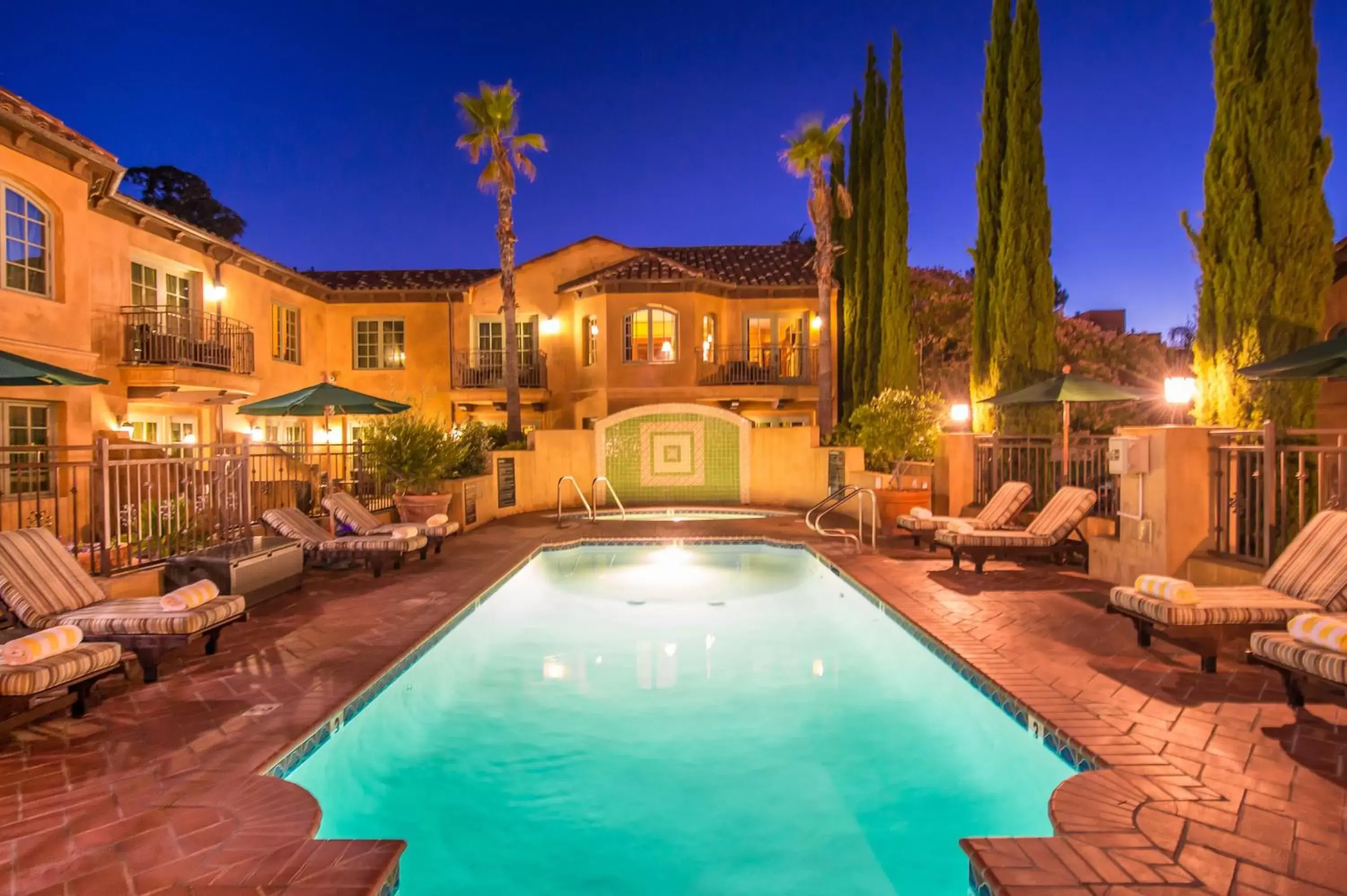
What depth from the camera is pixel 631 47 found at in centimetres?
5894

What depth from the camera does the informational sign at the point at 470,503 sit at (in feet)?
48.0

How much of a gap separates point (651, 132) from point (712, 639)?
225 feet

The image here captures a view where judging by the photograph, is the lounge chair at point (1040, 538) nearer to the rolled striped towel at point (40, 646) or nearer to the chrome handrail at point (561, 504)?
the chrome handrail at point (561, 504)

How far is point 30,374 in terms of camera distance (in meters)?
6.55

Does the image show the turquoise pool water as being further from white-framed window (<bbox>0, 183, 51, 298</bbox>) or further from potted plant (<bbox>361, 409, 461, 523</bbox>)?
white-framed window (<bbox>0, 183, 51, 298</bbox>)

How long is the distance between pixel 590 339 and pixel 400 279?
6.51 m

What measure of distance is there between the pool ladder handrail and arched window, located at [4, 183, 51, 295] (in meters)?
12.5

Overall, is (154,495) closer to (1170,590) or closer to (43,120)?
(43,120)

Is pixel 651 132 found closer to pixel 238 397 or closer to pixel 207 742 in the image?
pixel 238 397

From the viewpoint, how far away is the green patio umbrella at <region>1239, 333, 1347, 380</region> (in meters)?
6.38

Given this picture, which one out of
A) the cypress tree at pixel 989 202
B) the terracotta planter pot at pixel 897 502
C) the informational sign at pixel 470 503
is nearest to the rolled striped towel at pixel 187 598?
the informational sign at pixel 470 503

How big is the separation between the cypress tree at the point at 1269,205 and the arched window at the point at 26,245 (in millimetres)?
15847

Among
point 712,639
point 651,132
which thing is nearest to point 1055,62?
point 651,132

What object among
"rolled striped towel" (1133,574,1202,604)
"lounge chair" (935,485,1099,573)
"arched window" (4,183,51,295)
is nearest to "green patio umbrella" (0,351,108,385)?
"arched window" (4,183,51,295)
